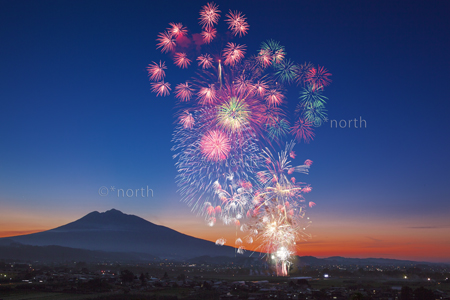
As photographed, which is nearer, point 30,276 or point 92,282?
point 92,282

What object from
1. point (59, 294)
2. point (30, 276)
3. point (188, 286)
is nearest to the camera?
point (59, 294)

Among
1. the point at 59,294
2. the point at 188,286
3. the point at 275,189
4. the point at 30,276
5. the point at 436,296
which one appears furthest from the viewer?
the point at 30,276

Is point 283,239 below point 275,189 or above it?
below

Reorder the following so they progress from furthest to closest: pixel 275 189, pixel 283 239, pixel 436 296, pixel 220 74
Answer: pixel 436 296, pixel 283 239, pixel 275 189, pixel 220 74

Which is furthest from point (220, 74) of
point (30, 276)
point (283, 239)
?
point (30, 276)

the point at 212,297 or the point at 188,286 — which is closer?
the point at 212,297

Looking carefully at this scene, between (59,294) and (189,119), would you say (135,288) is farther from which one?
(189,119)

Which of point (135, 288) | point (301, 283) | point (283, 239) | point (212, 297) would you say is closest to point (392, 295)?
point (301, 283)

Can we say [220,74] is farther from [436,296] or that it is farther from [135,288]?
[135,288]

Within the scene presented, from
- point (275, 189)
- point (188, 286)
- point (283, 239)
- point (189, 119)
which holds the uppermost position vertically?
point (189, 119)
